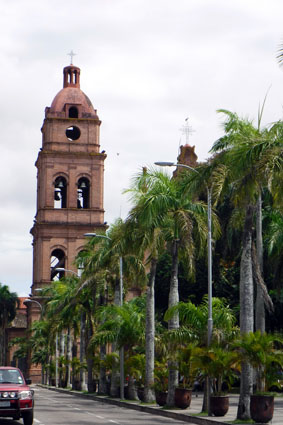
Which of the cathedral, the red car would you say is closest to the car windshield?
the red car

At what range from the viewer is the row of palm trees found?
25.4 m

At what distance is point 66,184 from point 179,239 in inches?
2227

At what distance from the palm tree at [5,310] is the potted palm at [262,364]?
337 ft

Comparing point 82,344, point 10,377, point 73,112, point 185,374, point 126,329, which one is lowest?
point 185,374

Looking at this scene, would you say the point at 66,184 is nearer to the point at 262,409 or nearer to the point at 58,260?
the point at 58,260

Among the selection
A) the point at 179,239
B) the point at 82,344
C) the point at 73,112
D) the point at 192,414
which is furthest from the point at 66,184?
the point at 192,414

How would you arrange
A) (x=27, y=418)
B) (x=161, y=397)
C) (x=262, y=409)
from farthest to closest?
1. (x=161, y=397)
2. (x=262, y=409)
3. (x=27, y=418)

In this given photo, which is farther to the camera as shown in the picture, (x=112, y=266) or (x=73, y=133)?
(x=73, y=133)

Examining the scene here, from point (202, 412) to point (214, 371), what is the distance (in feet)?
9.11

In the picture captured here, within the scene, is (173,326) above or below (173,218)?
below

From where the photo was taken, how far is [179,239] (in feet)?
116

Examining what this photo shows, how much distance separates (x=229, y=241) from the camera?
53844 mm

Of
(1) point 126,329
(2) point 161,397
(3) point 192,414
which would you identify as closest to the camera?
(3) point 192,414

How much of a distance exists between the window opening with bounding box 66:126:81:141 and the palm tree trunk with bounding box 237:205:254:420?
66.9 metres
